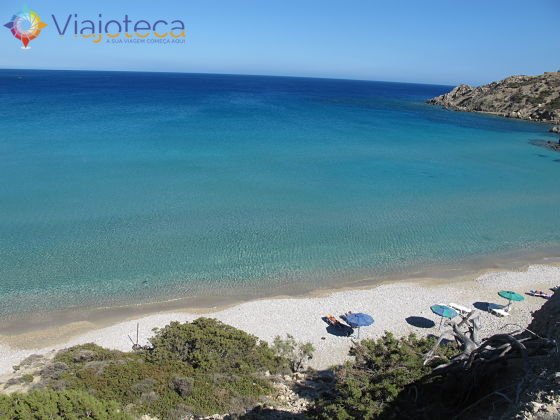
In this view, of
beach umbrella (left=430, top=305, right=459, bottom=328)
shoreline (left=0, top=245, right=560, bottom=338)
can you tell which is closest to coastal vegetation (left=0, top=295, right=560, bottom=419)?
shoreline (left=0, top=245, right=560, bottom=338)

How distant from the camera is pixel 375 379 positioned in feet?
31.5

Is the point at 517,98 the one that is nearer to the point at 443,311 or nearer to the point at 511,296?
the point at 511,296

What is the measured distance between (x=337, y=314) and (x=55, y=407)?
38.9ft

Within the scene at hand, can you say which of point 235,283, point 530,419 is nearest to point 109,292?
point 235,283

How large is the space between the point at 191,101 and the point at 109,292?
80.9 meters

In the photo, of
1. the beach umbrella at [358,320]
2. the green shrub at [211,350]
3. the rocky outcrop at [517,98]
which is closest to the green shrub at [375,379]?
the green shrub at [211,350]

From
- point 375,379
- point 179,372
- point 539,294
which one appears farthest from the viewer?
point 539,294

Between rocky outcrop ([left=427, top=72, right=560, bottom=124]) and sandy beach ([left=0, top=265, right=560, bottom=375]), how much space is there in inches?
2844

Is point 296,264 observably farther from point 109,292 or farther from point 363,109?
point 363,109

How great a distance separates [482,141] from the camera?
5938cm

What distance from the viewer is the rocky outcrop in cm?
8225

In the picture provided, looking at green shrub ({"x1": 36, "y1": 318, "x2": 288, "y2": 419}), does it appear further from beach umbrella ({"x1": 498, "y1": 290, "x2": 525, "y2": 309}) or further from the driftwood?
beach umbrella ({"x1": 498, "y1": 290, "x2": 525, "y2": 309})

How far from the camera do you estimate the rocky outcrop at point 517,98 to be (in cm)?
8225

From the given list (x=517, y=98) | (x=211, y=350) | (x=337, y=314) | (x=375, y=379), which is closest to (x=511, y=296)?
(x=337, y=314)
